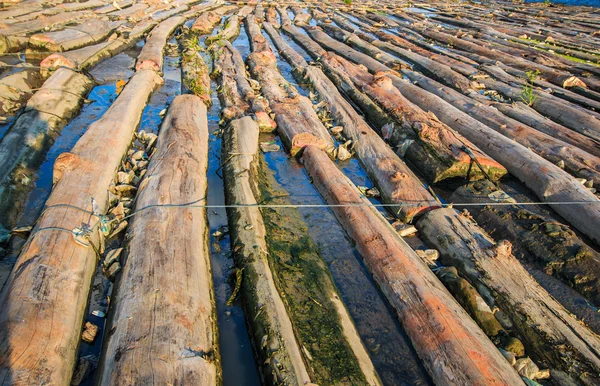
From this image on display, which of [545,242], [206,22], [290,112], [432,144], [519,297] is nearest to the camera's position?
[519,297]

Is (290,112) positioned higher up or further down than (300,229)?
higher up

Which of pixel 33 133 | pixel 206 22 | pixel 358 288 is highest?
pixel 206 22

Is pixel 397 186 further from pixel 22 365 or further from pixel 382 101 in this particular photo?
pixel 22 365

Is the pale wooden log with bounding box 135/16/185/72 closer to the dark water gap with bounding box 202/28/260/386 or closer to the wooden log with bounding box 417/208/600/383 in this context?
the dark water gap with bounding box 202/28/260/386

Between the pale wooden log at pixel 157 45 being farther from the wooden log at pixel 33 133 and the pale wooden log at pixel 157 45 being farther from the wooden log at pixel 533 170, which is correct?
the wooden log at pixel 533 170

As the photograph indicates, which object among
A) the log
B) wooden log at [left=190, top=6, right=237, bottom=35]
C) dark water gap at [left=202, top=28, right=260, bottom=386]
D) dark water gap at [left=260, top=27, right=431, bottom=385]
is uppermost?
wooden log at [left=190, top=6, right=237, bottom=35]

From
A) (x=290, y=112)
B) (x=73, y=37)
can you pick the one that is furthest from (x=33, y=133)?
(x=73, y=37)

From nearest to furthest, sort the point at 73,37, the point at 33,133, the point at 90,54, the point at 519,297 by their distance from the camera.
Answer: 1. the point at 519,297
2. the point at 33,133
3. the point at 90,54
4. the point at 73,37

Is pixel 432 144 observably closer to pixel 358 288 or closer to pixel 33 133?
pixel 358 288

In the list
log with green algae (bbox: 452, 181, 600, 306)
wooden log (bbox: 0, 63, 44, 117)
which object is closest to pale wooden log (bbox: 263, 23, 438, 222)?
log with green algae (bbox: 452, 181, 600, 306)
